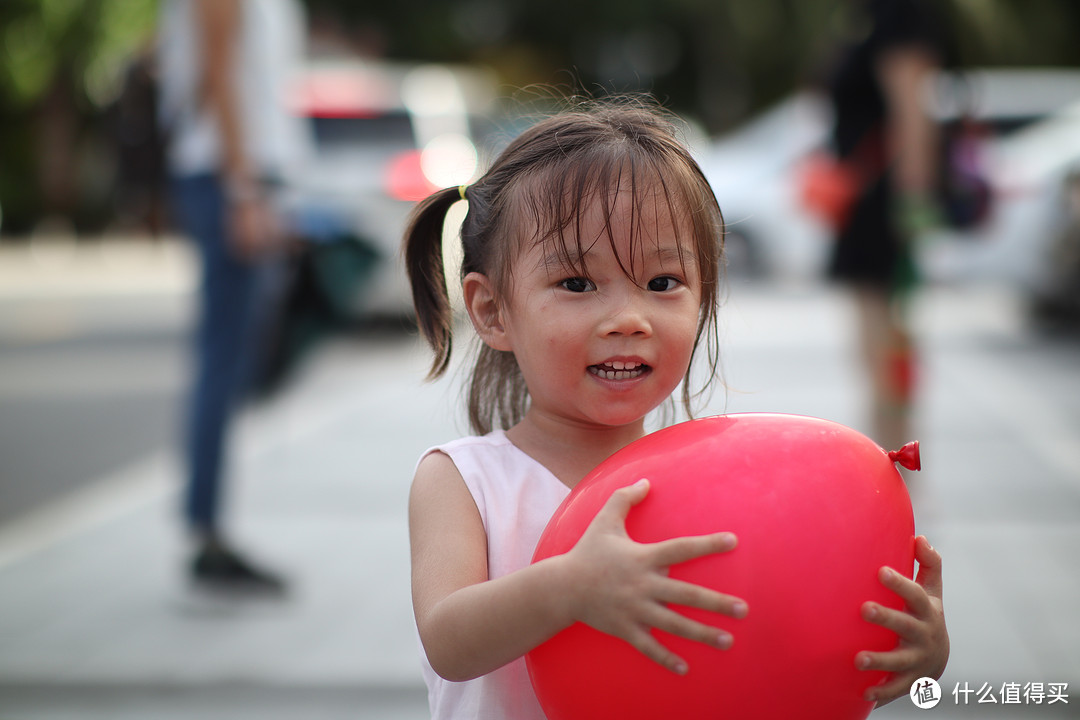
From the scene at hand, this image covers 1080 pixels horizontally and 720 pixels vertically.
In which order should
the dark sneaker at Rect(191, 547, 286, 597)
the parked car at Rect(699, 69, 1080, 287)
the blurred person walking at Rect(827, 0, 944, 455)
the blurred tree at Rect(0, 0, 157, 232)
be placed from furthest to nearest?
the blurred tree at Rect(0, 0, 157, 232) < the parked car at Rect(699, 69, 1080, 287) < the blurred person walking at Rect(827, 0, 944, 455) < the dark sneaker at Rect(191, 547, 286, 597)

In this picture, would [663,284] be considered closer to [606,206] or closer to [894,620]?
[606,206]

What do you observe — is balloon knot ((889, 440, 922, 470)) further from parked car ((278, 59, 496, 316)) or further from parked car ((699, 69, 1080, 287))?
parked car ((699, 69, 1080, 287))

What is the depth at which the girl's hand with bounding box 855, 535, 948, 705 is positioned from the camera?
129cm

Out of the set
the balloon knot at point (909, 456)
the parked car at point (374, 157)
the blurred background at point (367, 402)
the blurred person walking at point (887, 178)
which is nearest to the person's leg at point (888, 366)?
the blurred person walking at point (887, 178)

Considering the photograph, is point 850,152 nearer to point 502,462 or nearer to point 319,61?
point 502,462

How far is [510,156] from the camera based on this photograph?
162 centimetres

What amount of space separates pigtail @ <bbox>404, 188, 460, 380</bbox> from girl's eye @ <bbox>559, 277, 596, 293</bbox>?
0.39 meters

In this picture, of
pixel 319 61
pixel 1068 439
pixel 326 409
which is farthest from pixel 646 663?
pixel 319 61

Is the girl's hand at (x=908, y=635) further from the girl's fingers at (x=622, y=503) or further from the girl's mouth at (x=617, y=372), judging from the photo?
the girl's mouth at (x=617, y=372)

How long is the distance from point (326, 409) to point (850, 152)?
152 inches

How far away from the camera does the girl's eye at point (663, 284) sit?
1501 mm

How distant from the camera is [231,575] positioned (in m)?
3.73

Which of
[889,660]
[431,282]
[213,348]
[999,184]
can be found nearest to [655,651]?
[889,660]

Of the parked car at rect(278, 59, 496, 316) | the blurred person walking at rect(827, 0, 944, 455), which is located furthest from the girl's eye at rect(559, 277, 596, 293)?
the parked car at rect(278, 59, 496, 316)
